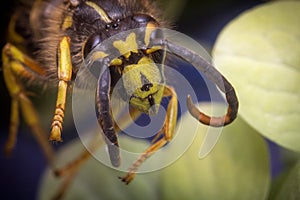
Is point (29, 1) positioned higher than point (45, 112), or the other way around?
point (29, 1)

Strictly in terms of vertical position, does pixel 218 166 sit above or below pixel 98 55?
below

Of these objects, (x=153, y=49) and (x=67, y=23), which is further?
(x=67, y=23)

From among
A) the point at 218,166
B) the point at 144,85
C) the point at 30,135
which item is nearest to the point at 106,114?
the point at 144,85

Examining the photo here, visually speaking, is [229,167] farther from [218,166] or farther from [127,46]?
[127,46]

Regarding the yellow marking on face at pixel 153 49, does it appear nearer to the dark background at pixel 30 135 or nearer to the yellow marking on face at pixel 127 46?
the yellow marking on face at pixel 127 46

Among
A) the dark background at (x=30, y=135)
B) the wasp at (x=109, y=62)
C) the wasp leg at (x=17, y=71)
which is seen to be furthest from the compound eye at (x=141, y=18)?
the dark background at (x=30, y=135)

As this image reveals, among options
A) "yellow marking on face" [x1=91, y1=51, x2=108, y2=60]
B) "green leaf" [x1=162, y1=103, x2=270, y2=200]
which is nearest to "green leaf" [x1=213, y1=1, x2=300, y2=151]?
"green leaf" [x1=162, y1=103, x2=270, y2=200]

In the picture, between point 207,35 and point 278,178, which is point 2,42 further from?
point 278,178

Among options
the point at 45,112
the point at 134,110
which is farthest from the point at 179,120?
the point at 45,112
